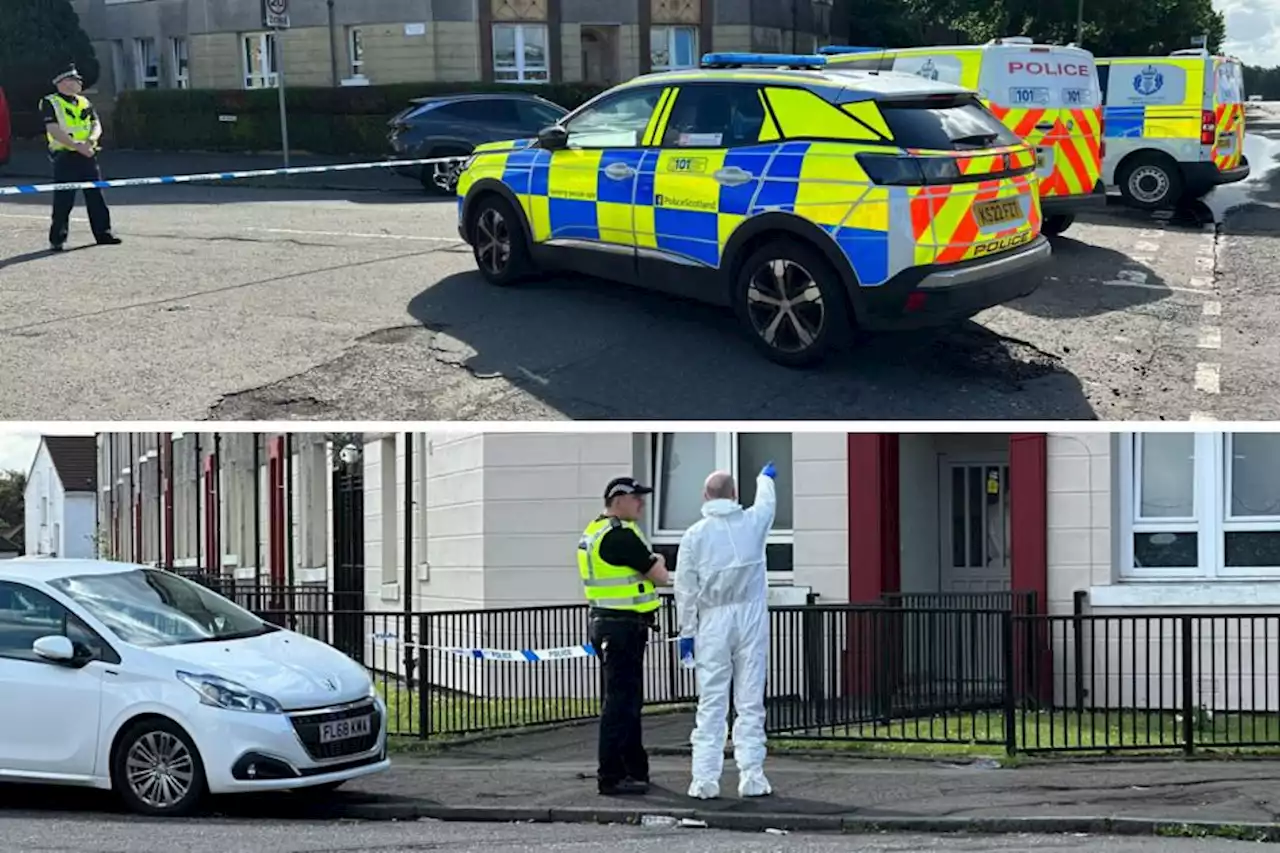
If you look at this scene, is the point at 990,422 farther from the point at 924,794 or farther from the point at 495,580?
the point at 495,580

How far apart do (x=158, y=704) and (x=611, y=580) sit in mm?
2368

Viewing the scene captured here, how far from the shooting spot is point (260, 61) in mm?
42500

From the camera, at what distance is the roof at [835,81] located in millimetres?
10844

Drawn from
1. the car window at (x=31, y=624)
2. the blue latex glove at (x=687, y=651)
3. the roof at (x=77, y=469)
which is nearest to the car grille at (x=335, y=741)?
the car window at (x=31, y=624)

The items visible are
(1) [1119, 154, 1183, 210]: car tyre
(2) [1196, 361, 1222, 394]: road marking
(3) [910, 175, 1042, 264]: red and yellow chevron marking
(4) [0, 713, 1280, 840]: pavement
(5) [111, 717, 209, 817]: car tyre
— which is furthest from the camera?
(1) [1119, 154, 1183, 210]: car tyre

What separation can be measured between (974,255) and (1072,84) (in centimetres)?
821

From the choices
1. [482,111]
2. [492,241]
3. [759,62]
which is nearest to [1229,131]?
[482,111]

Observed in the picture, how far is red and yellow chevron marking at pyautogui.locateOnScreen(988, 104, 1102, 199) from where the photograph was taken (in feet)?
56.3

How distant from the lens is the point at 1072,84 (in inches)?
714

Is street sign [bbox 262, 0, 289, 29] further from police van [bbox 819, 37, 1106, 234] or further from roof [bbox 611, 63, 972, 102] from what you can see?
roof [bbox 611, 63, 972, 102]

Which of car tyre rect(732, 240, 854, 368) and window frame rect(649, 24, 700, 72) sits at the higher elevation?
window frame rect(649, 24, 700, 72)

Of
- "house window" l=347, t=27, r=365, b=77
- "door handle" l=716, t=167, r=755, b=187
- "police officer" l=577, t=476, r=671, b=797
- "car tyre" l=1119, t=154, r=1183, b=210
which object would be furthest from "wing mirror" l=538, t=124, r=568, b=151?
"house window" l=347, t=27, r=365, b=77

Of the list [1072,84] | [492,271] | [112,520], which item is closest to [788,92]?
[492,271]

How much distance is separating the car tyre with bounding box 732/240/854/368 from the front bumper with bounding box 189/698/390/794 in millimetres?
3671
